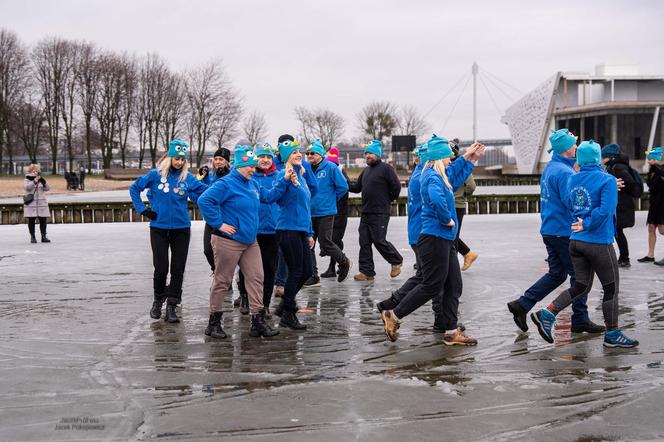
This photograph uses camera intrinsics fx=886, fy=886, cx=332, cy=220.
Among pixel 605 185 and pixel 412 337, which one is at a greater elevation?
pixel 605 185

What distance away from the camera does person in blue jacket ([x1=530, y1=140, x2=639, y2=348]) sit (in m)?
6.69

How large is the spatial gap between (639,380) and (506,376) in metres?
0.84

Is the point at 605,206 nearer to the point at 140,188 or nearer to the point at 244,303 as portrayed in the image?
the point at 244,303

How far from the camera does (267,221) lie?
26.2ft

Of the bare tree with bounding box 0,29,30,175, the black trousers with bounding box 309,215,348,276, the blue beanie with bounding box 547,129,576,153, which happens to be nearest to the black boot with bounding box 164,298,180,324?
the black trousers with bounding box 309,215,348,276

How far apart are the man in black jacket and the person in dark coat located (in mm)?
2653

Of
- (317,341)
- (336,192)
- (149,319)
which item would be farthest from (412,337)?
(336,192)

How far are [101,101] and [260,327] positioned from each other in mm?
64174

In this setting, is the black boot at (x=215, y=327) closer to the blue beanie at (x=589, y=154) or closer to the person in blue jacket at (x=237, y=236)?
the person in blue jacket at (x=237, y=236)

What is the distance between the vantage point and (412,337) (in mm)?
7277

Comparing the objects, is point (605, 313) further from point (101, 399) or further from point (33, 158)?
point (33, 158)

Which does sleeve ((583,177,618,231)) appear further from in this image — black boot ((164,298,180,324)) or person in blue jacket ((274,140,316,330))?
black boot ((164,298,180,324))

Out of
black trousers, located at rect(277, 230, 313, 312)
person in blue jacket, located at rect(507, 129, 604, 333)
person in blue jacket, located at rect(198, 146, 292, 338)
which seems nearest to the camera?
person in blue jacket, located at rect(198, 146, 292, 338)

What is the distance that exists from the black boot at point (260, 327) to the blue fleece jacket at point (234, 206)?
613 millimetres
